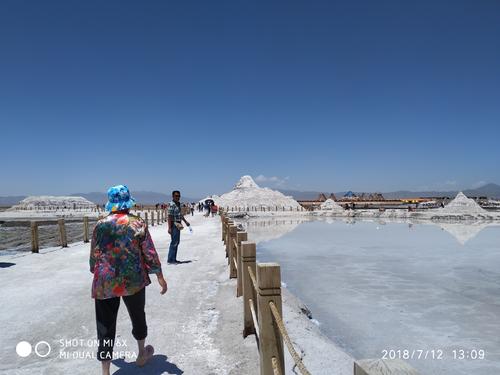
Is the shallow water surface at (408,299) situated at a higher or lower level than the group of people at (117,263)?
lower

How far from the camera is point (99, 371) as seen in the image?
4234mm

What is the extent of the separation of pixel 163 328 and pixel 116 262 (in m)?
2.38

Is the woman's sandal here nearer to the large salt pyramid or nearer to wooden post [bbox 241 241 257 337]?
wooden post [bbox 241 241 257 337]

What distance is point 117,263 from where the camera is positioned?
11.9 feet

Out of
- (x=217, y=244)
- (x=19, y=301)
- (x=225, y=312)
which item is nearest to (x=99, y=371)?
(x=225, y=312)

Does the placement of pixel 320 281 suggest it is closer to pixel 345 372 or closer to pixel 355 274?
pixel 355 274

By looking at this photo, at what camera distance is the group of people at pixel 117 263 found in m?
3.61

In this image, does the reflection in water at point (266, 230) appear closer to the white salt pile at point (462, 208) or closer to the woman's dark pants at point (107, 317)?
the woman's dark pants at point (107, 317)

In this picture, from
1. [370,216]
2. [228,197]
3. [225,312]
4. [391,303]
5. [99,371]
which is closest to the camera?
[99,371]

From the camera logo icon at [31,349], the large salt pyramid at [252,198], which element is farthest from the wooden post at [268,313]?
the large salt pyramid at [252,198]

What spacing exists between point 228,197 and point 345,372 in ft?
222

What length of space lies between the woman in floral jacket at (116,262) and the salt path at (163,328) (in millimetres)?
866

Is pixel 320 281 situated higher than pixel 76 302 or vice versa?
pixel 76 302

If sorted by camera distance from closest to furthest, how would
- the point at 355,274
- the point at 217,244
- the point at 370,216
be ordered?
the point at 355,274
the point at 217,244
the point at 370,216
